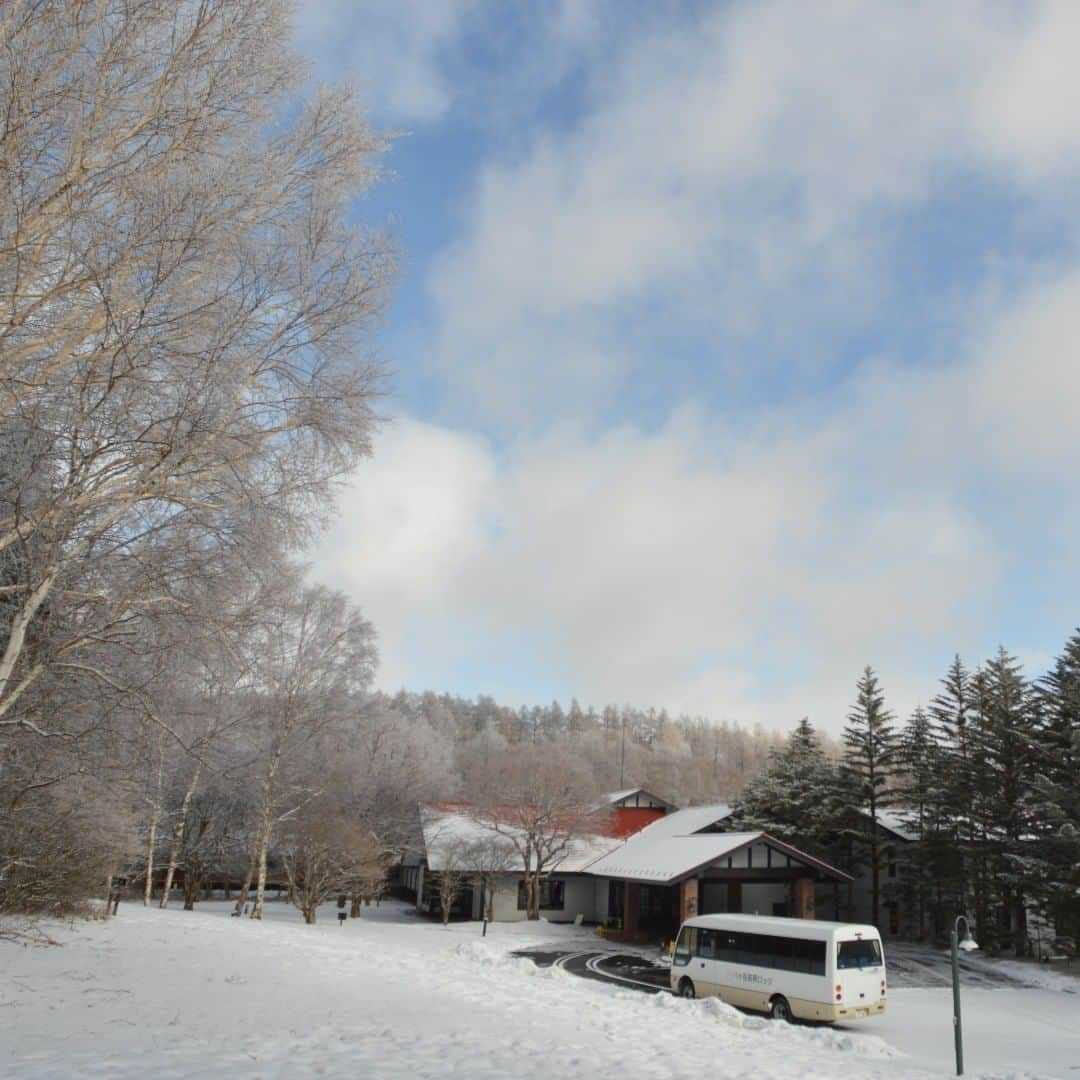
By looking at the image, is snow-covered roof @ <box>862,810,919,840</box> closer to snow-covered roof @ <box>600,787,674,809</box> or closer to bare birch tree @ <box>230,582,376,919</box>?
snow-covered roof @ <box>600,787,674,809</box>

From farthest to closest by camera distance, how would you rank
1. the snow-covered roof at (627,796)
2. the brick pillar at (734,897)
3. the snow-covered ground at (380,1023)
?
the snow-covered roof at (627,796) < the brick pillar at (734,897) < the snow-covered ground at (380,1023)

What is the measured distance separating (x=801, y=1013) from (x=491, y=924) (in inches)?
825

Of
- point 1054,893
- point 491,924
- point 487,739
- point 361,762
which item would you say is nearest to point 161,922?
point 491,924

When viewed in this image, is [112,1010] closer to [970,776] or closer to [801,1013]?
[801,1013]

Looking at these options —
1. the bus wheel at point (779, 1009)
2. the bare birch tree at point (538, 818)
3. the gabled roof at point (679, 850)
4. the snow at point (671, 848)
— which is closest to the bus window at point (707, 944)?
the bus wheel at point (779, 1009)

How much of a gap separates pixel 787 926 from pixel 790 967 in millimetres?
861

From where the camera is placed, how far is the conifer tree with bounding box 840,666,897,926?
124 ft

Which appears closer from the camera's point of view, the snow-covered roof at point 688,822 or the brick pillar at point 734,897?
the brick pillar at point 734,897

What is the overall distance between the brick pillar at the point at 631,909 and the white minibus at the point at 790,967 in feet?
42.0

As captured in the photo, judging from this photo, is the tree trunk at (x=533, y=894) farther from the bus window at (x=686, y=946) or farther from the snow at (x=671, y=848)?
the bus window at (x=686, y=946)

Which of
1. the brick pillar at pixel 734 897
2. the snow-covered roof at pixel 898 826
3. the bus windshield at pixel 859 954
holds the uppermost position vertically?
the snow-covered roof at pixel 898 826

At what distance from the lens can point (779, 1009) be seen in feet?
58.1

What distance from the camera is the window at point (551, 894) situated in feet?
125

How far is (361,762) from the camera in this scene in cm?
4503
